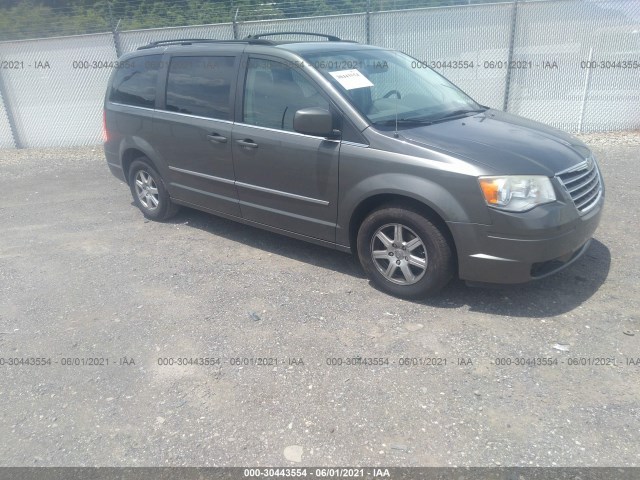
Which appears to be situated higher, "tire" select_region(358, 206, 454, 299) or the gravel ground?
"tire" select_region(358, 206, 454, 299)

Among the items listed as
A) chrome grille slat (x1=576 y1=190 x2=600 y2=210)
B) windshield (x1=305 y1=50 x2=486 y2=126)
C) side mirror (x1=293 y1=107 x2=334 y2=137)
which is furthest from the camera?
windshield (x1=305 y1=50 x2=486 y2=126)

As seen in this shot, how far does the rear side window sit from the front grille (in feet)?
13.5

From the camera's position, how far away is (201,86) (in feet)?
16.6

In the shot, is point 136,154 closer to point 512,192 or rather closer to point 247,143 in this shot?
point 247,143

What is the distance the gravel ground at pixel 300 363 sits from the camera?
2.73m

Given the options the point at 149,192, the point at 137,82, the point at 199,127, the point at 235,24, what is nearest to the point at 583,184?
the point at 199,127

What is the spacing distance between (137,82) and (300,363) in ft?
13.0

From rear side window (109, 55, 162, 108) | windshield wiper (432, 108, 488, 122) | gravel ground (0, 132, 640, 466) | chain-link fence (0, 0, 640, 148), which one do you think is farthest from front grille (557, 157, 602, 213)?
chain-link fence (0, 0, 640, 148)

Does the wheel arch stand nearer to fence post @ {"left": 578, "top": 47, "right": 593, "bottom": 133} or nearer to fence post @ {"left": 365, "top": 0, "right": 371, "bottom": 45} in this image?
fence post @ {"left": 365, "top": 0, "right": 371, "bottom": 45}

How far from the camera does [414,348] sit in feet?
11.4

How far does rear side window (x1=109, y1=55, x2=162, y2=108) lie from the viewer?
5.59 metres

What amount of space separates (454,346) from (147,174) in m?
4.05

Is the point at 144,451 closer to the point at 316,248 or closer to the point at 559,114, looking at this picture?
the point at 316,248

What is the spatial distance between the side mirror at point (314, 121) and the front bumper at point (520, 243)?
1.18m
